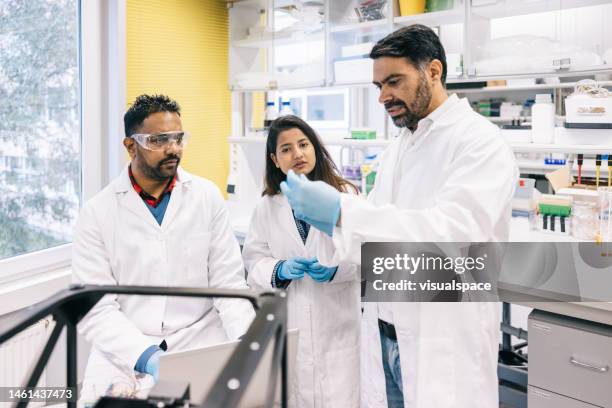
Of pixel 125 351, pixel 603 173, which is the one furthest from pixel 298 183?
pixel 603 173

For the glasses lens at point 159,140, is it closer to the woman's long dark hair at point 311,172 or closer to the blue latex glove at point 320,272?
the woman's long dark hair at point 311,172

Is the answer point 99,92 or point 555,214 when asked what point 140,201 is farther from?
point 555,214

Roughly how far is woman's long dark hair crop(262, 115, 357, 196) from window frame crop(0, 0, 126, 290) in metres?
1.09

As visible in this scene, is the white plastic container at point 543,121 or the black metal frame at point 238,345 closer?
the black metal frame at point 238,345

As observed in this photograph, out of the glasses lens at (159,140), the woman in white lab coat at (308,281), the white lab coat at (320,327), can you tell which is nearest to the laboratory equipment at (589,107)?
the woman in white lab coat at (308,281)

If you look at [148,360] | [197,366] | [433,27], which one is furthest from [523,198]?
[197,366]

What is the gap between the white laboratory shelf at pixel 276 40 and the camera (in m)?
3.10

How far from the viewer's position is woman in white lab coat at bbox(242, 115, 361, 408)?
1891 millimetres

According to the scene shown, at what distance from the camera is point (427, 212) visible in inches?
52.7

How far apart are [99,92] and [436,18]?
1.74m

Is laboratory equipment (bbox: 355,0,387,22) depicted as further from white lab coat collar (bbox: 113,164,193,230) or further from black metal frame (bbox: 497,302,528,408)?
Result: black metal frame (bbox: 497,302,528,408)

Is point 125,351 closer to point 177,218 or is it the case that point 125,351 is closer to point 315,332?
point 177,218

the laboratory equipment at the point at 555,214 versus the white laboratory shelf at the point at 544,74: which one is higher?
the white laboratory shelf at the point at 544,74

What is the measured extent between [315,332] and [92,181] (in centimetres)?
155
